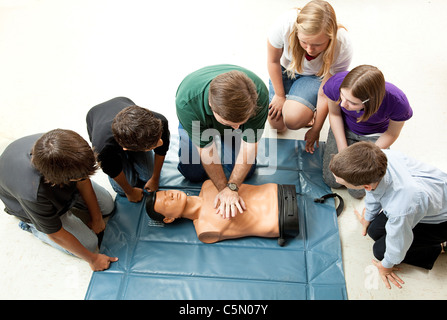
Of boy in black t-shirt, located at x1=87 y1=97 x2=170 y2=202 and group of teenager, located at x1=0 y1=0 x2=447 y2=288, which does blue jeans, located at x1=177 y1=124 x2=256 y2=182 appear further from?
boy in black t-shirt, located at x1=87 y1=97 x2=170 y2=202

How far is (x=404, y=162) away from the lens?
1721 millimetres

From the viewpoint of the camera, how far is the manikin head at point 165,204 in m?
2.02

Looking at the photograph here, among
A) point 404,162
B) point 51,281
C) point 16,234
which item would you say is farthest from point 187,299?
point 404,162

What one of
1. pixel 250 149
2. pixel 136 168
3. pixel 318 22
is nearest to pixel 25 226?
pixel 136 168

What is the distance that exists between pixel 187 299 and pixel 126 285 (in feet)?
1.22

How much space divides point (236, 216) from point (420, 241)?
1.05m

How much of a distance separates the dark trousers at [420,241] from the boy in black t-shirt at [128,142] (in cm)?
138

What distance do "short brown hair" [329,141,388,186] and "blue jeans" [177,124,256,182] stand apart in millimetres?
→ 856

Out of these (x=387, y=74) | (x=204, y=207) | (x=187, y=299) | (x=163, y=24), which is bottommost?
(x=187, y=299)

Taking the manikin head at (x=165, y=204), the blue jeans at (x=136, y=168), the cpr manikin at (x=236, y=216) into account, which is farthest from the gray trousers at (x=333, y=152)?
the blue jeans at (x=136, y=168)

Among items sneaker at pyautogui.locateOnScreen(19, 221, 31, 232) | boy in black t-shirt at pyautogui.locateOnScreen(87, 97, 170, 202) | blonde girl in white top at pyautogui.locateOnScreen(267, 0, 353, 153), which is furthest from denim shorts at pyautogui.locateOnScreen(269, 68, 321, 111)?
sneaker at pyautogui.locateOnScreen(19, 221, 31, 232)

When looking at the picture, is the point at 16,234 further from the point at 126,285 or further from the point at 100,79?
the point at 100,79

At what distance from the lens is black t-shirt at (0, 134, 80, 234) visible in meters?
1.50

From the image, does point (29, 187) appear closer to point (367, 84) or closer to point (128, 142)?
point (128, 142)
